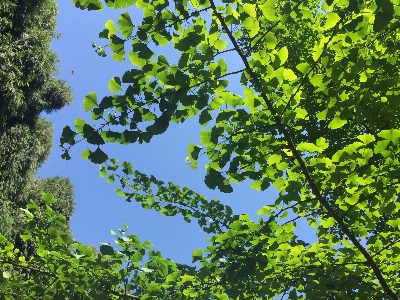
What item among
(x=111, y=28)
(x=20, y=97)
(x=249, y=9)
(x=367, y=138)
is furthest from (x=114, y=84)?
(x=20, y=97)

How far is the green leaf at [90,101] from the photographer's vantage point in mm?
1456

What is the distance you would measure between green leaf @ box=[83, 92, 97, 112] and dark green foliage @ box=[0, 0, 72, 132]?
832cm

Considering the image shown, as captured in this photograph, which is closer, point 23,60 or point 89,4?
point 89,4

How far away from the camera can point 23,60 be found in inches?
386

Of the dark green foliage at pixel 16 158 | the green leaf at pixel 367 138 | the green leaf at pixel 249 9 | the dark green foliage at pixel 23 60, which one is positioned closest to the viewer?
the green leaf at pixel 249 9

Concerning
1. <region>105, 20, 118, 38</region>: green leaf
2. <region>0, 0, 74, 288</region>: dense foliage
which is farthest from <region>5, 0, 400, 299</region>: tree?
<region>0, 0, 74, 288</region>: dense foliage

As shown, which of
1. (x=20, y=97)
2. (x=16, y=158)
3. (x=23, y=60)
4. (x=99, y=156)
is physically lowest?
(x=99, y=156)

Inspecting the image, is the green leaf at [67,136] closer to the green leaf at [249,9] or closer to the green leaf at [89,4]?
the green leaf at [89,4]

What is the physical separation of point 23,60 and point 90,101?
385 inches

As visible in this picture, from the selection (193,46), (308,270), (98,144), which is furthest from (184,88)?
(308,270)

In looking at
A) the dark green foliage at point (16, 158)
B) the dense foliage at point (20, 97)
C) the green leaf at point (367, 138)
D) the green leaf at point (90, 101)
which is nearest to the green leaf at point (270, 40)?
the green leaf at point (367, 138)

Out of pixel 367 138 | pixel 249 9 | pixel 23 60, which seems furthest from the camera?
pixel 23 60

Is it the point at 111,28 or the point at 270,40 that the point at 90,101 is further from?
the point at 270,40

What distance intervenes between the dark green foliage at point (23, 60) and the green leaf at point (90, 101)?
27.3ft
